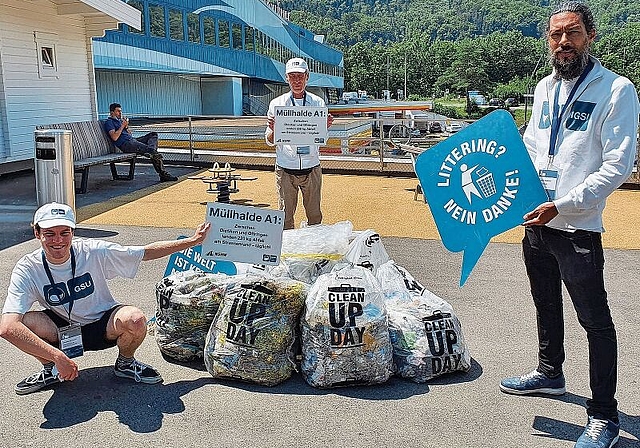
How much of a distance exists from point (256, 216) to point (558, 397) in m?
2.12

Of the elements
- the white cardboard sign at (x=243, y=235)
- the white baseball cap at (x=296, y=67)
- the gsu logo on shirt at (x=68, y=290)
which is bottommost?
the gsu logo on shirt at (x=68, y=290)

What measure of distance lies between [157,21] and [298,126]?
36395 millimetres

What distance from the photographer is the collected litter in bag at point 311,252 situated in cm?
462

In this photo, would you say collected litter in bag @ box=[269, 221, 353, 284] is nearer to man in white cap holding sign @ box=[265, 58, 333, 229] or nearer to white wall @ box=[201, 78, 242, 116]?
man in white cap holding sign @ box=[265, 58, 333, 229]

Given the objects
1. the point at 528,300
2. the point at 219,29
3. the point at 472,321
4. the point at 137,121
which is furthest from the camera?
the point at 219,29

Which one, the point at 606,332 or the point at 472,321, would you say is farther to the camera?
the point at 472,321

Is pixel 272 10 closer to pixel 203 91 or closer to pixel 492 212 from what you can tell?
pixel 203 91

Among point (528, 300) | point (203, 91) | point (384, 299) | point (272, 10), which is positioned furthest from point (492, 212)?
point (272, 10)

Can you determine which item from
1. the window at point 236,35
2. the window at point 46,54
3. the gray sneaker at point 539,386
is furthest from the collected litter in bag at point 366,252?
the window at point 236,35

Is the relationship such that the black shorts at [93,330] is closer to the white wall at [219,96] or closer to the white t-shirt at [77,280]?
the white t-shirt at [77,280]

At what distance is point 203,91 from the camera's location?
1964 inches

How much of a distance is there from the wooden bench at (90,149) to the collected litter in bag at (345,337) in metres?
8.38

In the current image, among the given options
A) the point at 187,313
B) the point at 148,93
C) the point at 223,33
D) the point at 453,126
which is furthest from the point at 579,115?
the point at 223,33

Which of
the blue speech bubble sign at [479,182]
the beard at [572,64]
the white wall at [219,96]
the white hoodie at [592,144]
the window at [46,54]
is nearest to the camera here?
the white hoodie at [592,144]
